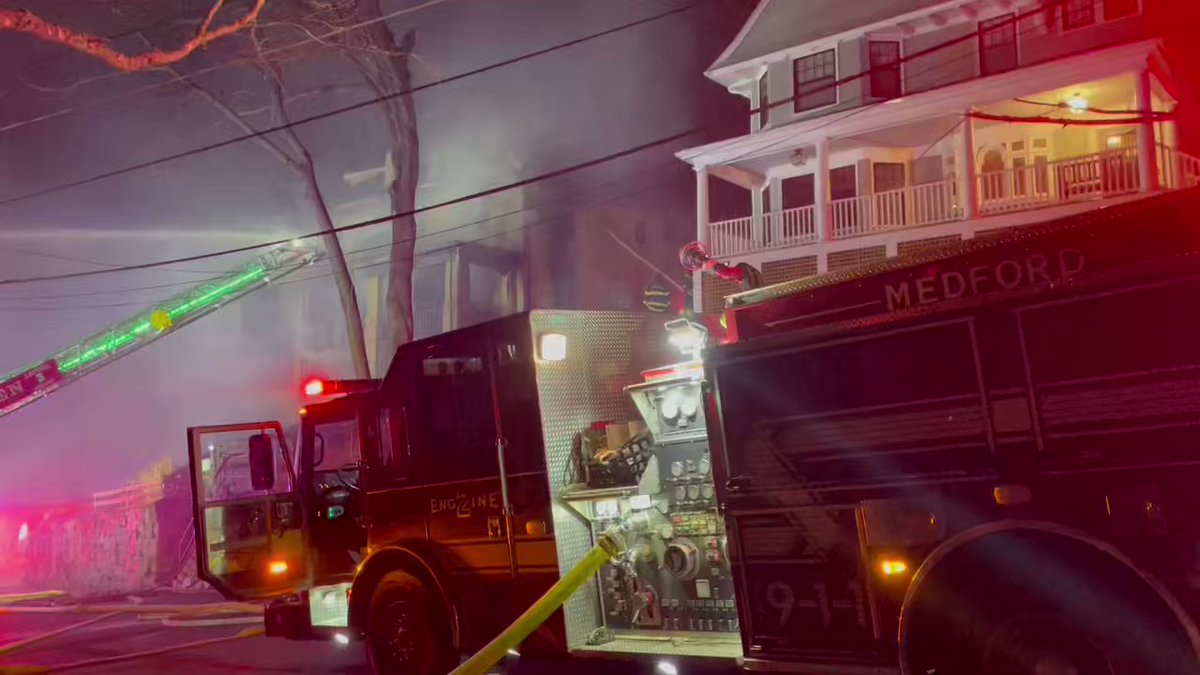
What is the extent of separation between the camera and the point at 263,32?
84.3ft

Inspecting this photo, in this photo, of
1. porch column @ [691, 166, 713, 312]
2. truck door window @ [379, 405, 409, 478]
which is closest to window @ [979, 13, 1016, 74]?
porch column @ [691, 166, 713, 312]

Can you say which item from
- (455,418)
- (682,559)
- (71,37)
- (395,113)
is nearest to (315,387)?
(455,418)

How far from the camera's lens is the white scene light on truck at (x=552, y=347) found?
23.8 ft

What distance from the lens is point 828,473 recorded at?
5.38m

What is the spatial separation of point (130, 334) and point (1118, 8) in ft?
75.1

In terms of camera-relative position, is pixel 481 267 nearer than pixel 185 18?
No

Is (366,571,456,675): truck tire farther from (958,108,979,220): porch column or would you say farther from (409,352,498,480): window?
(958,108,979,220): porch column

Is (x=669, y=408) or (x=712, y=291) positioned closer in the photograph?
(x=669, y=408)

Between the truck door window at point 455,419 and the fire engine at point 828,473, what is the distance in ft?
0.07

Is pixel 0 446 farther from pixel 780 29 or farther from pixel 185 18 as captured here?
pixel 780 29

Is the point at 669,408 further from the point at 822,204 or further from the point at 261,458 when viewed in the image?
the point at 822,204

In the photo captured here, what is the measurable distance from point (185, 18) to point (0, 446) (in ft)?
54.2

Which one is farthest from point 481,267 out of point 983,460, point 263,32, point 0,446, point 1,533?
point 983,460

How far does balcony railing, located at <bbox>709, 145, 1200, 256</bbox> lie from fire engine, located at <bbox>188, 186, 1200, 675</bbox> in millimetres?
12333
